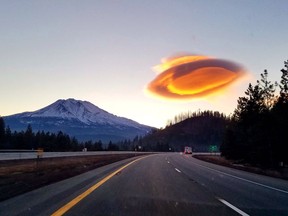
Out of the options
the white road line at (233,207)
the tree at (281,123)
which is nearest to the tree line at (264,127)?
the tree at (281,123)

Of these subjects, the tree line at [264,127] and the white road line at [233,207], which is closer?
the white road line at [233,207]

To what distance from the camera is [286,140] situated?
148 feet

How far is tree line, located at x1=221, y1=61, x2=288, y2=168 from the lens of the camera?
143 feet

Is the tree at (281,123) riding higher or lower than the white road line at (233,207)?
higher

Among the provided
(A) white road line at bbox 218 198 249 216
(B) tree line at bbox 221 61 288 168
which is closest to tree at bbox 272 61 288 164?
(B) tree line at bbox 221 61 288 168

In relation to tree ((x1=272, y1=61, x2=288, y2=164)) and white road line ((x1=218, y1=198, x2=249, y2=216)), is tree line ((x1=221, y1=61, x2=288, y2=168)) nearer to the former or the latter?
tree ((x1=272, y1=61, x2=288, y2=164))

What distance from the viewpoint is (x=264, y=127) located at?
45.9 meters

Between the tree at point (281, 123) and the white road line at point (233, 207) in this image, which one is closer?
the white road line at point (233, 207)

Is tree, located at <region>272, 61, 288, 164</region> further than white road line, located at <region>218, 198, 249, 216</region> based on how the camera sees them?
Yes

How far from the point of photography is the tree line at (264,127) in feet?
143

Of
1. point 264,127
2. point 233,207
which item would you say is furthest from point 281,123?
point 233,207

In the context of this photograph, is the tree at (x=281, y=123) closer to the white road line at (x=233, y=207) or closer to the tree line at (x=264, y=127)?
the tree line at (x=264, y=127)

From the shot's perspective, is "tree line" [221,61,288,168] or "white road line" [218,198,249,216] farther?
"tree line" [221,61,288,168]

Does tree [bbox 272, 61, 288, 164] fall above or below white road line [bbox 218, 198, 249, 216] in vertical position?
above
